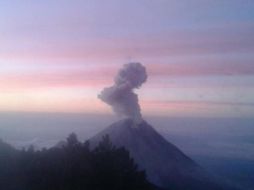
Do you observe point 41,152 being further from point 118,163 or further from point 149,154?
point 149,154

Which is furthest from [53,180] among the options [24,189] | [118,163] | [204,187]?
[204,187]

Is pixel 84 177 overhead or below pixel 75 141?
below

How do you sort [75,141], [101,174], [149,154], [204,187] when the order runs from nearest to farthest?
[101,174]
[75,141]
[204,187]
[149,154]

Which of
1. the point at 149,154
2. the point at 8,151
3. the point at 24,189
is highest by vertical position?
the point at 149,154

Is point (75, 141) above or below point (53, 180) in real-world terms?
above

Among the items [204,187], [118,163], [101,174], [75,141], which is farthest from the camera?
[204,187]

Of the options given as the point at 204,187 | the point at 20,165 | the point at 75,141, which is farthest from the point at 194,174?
the point at 20,165

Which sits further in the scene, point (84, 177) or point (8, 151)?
point (8, 151)

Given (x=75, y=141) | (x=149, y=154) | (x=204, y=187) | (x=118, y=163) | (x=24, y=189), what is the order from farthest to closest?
1. (x=149, y=154)
2. (x=204, y=187)
3. (x=75, y=141)
4. (x=118, y=163)
5. (x=24, y=189)

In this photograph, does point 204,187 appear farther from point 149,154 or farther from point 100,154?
point 100,154
